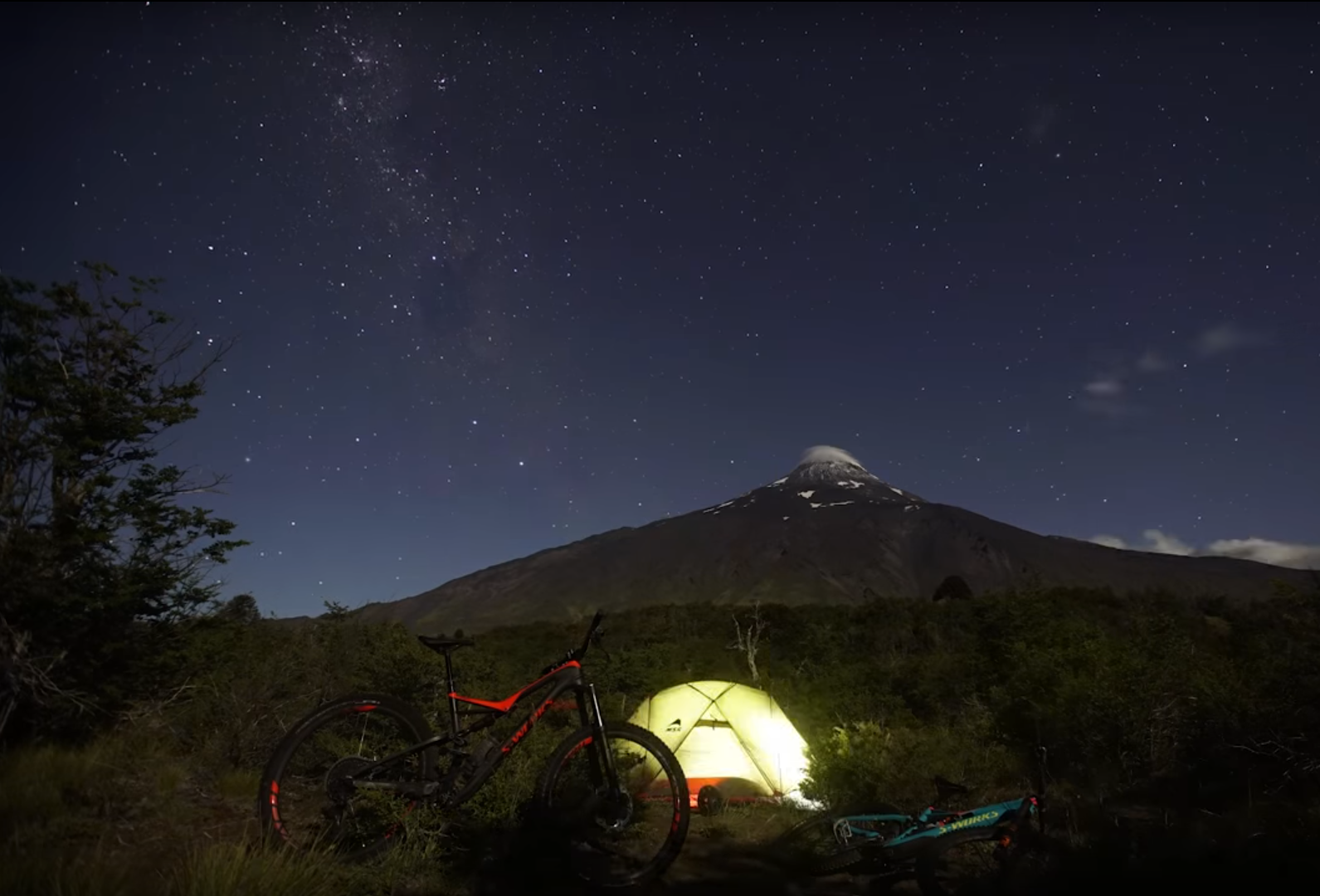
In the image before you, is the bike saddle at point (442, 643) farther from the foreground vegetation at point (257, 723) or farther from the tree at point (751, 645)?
the tree at point (751, 645)

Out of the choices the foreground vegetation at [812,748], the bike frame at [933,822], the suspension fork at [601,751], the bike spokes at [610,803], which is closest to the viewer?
the foreground vegetation at [812,748]

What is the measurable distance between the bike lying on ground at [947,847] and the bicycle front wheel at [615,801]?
154cm

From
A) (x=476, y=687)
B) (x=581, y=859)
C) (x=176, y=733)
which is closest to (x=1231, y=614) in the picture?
(x=476, y=687)

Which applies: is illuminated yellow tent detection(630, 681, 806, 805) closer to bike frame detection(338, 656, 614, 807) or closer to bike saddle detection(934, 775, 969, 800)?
bike saddle detection(934, 775, 969, 800)

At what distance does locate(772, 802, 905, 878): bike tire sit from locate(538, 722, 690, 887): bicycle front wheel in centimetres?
145

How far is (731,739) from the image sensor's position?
992 centimetres

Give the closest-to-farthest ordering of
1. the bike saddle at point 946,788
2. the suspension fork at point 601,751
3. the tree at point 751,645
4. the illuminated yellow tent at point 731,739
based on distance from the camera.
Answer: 1. the suspension fork at point 601,751
2. the bike saddle at point 946,788
3. the illuminated yellow tent at point 731,739
4. the tree at point 751,645

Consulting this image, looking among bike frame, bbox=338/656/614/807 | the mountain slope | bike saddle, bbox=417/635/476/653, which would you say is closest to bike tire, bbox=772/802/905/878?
bike frame, bbox=338/656/614/807

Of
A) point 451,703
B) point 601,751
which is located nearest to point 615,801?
point 601,751

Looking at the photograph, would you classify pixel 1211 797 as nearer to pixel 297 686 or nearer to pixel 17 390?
pixel 297 686

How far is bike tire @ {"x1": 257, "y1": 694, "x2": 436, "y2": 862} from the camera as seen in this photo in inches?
156

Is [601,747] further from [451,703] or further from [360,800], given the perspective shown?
[360,800]

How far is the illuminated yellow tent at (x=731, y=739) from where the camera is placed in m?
9.48

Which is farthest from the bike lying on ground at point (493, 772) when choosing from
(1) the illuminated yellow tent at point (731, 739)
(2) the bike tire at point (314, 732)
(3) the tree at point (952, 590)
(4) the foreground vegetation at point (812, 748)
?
(3) the tree at point (952, 590)
